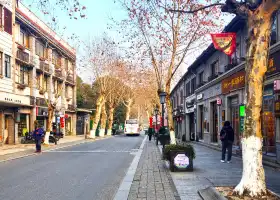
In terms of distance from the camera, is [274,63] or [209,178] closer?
[209,178]

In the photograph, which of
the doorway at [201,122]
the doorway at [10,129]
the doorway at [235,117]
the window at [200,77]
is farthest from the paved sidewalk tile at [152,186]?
the doorway at [10,129]

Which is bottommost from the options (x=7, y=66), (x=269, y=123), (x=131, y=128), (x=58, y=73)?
(x=131, y=128)

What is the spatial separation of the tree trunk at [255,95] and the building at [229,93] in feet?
18.6

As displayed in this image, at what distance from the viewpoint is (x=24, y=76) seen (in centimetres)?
3039

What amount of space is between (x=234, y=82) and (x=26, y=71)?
761 inches

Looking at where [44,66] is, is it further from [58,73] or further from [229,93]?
[229,93]

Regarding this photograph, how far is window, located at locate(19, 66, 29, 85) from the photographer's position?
29681mm

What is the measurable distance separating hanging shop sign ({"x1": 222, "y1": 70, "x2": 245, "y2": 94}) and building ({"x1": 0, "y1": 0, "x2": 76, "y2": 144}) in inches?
522

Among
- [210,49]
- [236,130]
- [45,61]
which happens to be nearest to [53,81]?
[45,61]

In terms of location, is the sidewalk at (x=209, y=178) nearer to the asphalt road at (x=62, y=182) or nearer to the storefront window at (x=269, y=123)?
the asphalt road at (x=62, y=182)

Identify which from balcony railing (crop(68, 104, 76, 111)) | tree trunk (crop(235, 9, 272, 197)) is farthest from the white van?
tree trunk (crop(235, 9, 272, 197))

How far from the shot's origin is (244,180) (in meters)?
6.77

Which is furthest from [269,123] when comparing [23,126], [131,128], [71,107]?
[131,128]

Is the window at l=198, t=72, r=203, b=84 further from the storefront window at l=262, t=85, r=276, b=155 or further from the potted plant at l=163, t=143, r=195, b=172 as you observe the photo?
the potted plant at l=163, t=143, r=195, b=172
